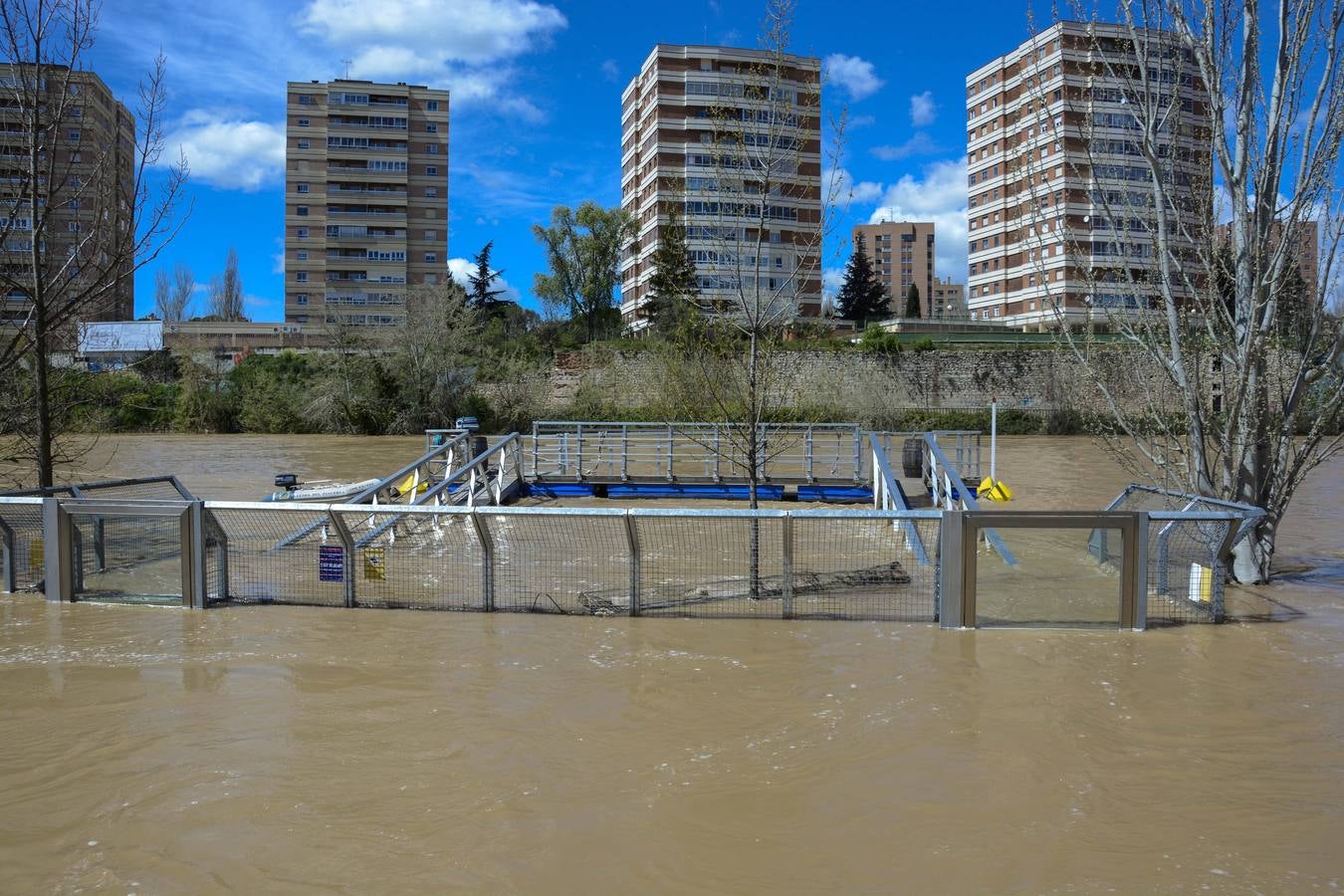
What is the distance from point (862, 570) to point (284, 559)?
5850 millimetres

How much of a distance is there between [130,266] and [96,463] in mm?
23127

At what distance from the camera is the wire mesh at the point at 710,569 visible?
30.8 ft

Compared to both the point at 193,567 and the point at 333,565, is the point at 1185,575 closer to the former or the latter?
the point at 333,565

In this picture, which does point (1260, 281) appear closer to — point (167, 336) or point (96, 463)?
point (96, 463)

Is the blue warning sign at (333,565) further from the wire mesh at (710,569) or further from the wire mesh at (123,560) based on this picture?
the wire mesh at (710,569)

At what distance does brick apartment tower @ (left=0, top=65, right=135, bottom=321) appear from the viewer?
465 inches

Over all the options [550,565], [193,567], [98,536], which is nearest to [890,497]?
[550,565]

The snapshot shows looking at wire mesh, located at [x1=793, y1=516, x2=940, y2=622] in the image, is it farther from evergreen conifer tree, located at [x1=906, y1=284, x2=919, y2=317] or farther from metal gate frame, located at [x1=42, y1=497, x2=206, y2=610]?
evergreen conifer tree, located at [x1=906, y1=284, x2=919, y2=317]

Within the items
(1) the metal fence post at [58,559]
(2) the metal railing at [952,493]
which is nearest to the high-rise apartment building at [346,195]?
(2) the metal railing at [952,493]

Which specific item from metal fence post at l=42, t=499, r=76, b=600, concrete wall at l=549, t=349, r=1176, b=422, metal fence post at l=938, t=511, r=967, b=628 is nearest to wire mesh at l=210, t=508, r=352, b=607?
metal fence post at l=42, t=499, r=76, b=600

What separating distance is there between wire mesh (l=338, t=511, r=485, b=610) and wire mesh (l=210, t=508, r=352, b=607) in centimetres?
22

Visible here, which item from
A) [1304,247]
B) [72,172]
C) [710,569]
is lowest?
[710,569]

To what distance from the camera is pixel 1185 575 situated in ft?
30.3

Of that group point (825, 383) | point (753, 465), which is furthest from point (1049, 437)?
point (753, 465)
